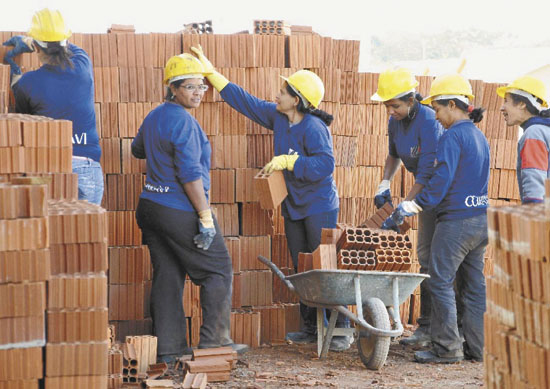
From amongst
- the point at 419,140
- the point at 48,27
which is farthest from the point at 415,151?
the point at 48,27

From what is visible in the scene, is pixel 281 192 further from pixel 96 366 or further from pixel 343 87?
pixel 96 366

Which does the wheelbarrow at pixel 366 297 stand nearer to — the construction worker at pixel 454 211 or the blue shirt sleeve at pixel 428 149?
the construction worker at pixel 454 211

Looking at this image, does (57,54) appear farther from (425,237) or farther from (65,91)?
(425,237)

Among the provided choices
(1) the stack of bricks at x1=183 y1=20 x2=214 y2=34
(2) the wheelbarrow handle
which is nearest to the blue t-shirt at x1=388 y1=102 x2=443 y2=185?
(2) the wheelbarrow handle

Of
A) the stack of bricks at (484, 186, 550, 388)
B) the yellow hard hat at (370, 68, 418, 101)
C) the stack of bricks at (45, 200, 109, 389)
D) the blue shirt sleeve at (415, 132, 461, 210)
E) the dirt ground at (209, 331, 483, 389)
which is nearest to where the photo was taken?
the stack of bricks at (484, 186, 550, 388)

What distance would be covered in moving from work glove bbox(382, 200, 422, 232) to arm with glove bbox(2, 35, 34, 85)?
125 inches

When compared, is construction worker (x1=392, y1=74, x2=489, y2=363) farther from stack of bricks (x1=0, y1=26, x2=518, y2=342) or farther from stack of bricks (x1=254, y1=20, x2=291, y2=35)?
stack of bricks (x1=254, y1=20, x2=291, y2=35)

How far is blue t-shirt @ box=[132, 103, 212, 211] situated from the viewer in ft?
21.5

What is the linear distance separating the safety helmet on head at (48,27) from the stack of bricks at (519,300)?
11.6ft

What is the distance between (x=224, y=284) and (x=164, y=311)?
0.52m

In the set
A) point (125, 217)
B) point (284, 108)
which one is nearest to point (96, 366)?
point (125, 217)

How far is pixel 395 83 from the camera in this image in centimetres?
730

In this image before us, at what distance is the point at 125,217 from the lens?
24.2ft

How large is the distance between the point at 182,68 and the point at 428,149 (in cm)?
217
